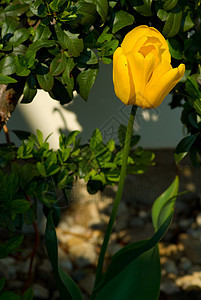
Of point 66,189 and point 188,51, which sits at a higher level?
point 188,51

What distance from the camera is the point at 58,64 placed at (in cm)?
→ 115

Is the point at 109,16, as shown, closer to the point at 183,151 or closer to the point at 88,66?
the point at 88,66

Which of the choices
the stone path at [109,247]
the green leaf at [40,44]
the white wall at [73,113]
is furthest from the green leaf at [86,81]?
the stone path at [109,247]

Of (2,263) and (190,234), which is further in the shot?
(190,234)

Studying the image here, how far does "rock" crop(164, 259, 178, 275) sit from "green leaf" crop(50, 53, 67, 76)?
50.2 inches

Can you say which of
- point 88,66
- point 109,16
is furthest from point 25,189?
point 109,16

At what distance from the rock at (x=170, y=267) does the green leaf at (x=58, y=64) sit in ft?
4.18

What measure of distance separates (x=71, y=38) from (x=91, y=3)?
10 centimetres

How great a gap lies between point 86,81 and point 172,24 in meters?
0.27

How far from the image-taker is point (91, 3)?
110cm

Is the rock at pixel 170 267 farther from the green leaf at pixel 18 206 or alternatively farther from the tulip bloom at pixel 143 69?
the tulip bloom at pixel 143 69

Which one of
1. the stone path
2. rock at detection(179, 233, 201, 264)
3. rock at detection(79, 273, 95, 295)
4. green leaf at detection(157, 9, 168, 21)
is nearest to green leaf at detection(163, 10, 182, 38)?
green leaf at detection(157, 9, 168, 21)

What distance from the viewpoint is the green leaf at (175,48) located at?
4.03 ft

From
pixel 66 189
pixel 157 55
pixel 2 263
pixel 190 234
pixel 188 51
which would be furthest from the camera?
pixel 190 234
